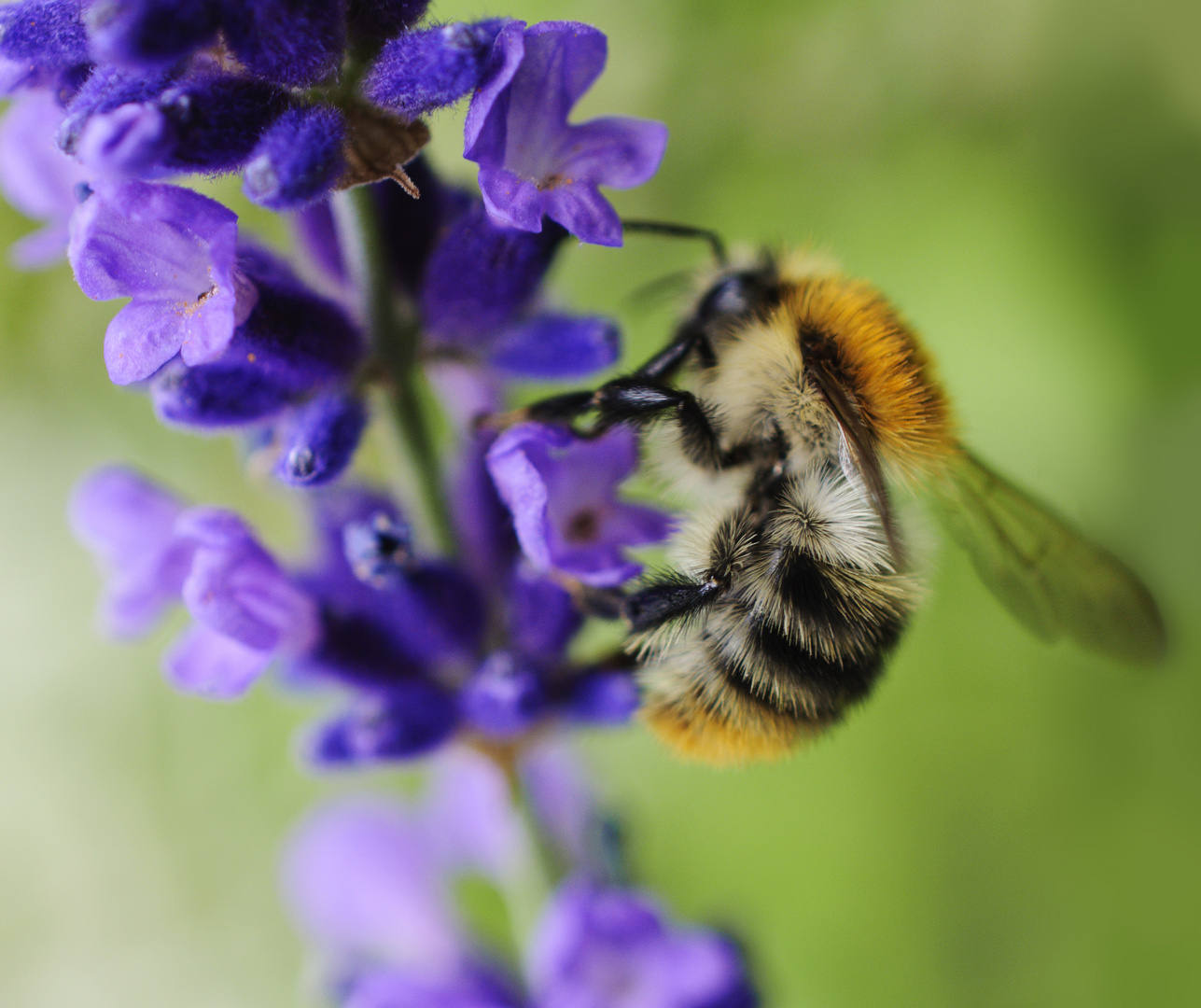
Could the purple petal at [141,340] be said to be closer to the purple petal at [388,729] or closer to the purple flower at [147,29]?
the purple flower at [147,29]

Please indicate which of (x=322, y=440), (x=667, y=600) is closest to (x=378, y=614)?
(x=322, y=440)

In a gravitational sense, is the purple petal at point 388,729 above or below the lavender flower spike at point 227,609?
below

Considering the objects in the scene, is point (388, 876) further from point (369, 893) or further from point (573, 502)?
point (573, 502)

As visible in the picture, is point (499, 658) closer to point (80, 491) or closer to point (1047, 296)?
point (80, 491)

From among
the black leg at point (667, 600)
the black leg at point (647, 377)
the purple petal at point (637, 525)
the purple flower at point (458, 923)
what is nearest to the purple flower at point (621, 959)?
the purple flower at point (458, 923)

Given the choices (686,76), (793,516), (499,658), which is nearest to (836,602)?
(793,516)
